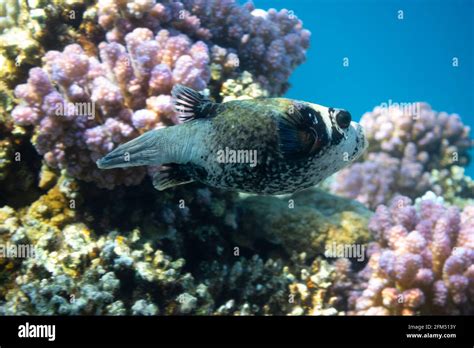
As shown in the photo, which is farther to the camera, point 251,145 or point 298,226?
point 298,226

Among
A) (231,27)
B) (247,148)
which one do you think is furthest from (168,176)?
(231,27)

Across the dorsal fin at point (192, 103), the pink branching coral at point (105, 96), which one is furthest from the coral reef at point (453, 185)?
the dorsal fin at point (192, 103)

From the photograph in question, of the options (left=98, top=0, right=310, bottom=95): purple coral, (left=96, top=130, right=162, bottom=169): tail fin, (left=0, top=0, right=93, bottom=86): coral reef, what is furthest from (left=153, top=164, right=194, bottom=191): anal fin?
(left=0, top=0, right=93, bottom=86): coral reef

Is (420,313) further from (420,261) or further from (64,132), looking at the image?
(64,132)

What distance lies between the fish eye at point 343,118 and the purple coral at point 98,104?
189 cm

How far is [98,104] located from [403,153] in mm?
7479

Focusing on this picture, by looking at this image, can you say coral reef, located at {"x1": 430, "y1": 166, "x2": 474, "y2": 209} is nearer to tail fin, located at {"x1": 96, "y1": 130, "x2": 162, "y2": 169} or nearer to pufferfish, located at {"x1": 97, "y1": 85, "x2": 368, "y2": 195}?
pufferfish, located at {"x1": 97, "y1": 85, "x2": 368, "y2": 195}

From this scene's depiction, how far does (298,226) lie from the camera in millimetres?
5129

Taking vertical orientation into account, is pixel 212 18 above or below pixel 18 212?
above

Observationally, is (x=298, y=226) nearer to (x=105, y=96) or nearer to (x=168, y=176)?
(x=168, y=176)

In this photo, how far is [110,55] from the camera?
4.39 metres

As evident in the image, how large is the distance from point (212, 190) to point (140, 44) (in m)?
1.84
